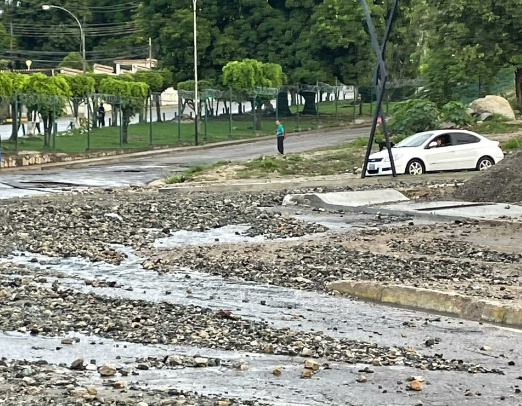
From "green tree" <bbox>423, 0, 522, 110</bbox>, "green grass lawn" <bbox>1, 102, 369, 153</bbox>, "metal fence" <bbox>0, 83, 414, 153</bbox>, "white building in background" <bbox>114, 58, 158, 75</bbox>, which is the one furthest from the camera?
"white building in background" <bbox>114, 58, 158, 75</bbox>

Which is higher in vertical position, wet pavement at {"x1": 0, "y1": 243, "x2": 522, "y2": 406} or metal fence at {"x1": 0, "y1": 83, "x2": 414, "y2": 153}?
metal fence at {"x1": 0, "y1": 83, "x2": 414, "y2": 153}

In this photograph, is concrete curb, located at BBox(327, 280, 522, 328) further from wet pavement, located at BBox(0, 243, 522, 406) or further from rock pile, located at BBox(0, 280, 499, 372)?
rock pile, located at BBox(0, 280, 499, 372)

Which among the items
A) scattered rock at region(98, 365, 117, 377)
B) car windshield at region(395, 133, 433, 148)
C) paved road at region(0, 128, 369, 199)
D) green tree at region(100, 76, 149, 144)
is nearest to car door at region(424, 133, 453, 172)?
car windshield at region(395, 133, 433, 148)

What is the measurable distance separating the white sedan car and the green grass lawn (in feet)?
59.3

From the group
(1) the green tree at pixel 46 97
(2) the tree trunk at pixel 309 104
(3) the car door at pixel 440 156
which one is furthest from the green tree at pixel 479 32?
(2) the tree trunk at pixel 309 104

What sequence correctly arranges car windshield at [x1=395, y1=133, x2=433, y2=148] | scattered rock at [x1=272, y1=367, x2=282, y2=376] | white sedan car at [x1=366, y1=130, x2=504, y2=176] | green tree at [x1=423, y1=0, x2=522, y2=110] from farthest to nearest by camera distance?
green tree at [x1=423, y1=0, x2=522, y2=110], car windshield at [x1=395, y1=133, x2=433, y2=148], white sedan car at [x1=366, y1=130, x2=504, y2=176], scattered rock at [x1=272, y1=367, x2=282, y2=376]

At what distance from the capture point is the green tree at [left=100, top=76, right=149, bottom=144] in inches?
2098

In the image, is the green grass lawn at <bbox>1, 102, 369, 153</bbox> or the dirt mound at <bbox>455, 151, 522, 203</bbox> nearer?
the dirt mound at <bbox>455, 151, 522, 203</bbox>

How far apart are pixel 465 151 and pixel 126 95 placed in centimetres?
2543

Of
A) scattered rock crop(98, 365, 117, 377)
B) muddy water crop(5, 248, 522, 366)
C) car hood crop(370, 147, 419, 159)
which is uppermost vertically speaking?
car hood crop(370, 147, 419, 159)

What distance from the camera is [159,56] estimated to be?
71000 mm

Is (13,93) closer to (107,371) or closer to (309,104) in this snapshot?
(309,104)

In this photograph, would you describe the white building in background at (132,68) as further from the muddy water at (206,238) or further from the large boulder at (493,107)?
the muddy water at (206,238)

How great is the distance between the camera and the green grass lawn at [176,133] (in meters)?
49.5
